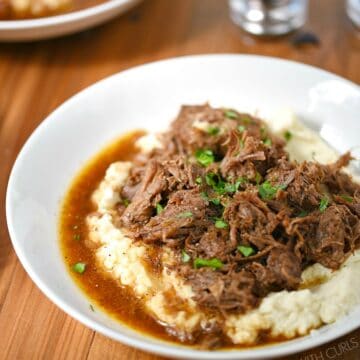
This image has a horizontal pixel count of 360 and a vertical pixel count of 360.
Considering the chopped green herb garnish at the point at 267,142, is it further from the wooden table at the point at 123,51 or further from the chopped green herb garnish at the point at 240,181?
the wooden table at the point at 123,51

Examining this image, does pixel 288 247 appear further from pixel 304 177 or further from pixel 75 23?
pixel 75 23

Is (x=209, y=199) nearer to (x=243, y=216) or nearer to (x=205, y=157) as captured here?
(x=243, y=216)

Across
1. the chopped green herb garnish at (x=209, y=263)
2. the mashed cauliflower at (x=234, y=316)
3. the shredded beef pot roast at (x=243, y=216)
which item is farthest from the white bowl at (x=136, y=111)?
the chopped green herb garnish at (x=209, y=263)

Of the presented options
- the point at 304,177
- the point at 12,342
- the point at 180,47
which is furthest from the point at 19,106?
the point at 304,177

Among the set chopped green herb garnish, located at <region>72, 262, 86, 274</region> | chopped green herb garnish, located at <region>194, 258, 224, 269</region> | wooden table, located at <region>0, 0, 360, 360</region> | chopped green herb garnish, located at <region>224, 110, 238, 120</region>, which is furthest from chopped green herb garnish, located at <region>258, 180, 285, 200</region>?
wooden table, located at <region>0, 0, 360, 360</region>

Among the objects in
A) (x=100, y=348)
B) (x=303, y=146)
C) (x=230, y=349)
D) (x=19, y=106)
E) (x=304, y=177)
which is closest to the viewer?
(x=230, y=349)

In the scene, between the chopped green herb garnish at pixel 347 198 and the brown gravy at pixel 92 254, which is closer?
the brown gravy at pixel 92 254
